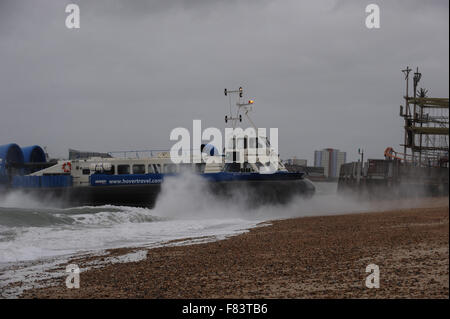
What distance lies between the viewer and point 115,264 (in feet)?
20.7

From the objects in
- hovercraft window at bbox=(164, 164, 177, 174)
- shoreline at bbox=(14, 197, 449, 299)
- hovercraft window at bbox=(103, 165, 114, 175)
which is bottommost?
shoreline at bbox=(14, 197, 449, 299)

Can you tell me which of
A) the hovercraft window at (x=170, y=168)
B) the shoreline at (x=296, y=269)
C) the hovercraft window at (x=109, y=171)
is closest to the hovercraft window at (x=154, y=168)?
the hovercraft window at (x=170, y=168)

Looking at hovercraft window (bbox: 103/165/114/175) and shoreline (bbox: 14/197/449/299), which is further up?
hovercraft window (bbox: 103/165/114/175)

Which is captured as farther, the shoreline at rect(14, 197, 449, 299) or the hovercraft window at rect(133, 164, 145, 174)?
the hovercraft window at rect(133, 164, 145, 174)

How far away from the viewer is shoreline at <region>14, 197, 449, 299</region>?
386 cm

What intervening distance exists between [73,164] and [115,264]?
1170cm

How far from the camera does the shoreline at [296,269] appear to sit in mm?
3863

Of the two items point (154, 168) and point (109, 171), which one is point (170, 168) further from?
point (109, 171)

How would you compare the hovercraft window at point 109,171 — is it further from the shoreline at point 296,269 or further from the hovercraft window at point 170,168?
the shoreline at point 296,269

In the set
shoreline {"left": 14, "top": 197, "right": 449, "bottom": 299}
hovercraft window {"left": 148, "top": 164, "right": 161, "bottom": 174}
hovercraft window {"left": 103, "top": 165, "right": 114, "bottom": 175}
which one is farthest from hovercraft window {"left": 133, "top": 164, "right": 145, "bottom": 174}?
shoreline {"left": 14, "top": 197, "right": 449, "bottom": 299}

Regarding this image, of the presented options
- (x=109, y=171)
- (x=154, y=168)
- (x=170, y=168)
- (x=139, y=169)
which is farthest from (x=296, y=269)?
(x=109, y=171)

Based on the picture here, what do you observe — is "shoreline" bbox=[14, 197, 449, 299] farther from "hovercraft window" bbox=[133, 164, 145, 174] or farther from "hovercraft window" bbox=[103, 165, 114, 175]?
"hovercraft window" bbox=[103, 165, 114, 175]
